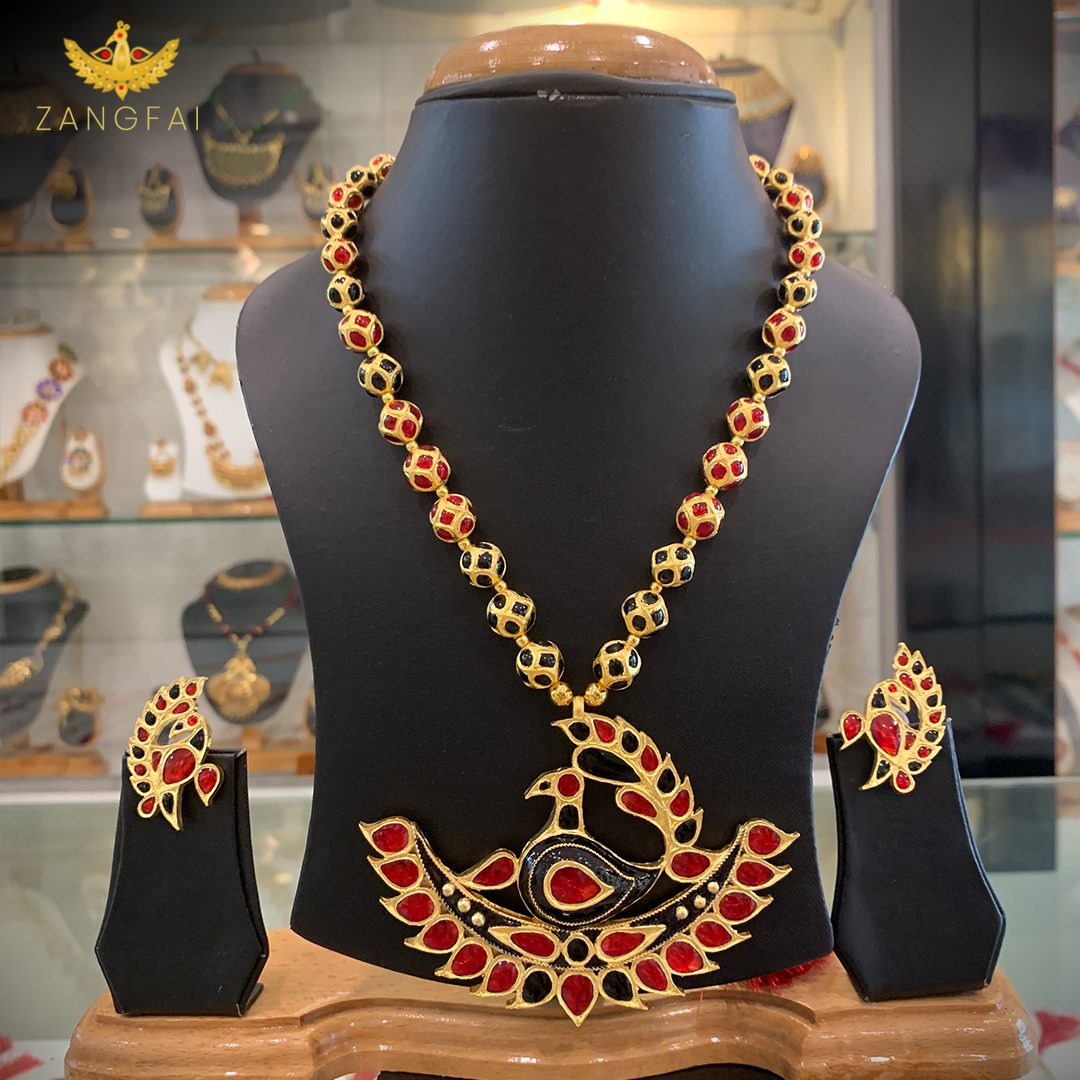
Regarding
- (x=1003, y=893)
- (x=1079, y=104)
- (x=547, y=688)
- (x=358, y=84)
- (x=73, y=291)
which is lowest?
(x=1003, y=893)

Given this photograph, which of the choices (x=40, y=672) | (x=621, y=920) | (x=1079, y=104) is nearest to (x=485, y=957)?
(x=621, y=920)

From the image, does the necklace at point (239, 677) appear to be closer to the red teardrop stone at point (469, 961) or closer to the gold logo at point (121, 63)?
the gold logo at point (121, 63)

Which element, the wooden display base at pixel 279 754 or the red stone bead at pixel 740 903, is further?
the wooden display base at pixel 279 754

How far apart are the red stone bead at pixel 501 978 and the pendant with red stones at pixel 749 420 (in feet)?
1.15

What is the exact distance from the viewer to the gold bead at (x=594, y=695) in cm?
62

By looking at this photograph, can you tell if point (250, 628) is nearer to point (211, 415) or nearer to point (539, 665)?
point (211, 415)

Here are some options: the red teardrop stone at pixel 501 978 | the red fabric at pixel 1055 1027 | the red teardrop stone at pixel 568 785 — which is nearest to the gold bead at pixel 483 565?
the red teardrop stone at pixel 568 785

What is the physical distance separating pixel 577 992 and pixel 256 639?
3.16ft

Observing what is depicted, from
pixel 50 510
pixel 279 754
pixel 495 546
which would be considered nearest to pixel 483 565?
pixel 495 546

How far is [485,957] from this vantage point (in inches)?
24.7

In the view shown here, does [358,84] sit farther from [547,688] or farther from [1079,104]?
[547,688]

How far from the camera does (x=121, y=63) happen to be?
4.48 ft

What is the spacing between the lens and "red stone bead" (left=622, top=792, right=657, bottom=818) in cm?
62

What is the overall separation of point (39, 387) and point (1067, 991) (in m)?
1.38
